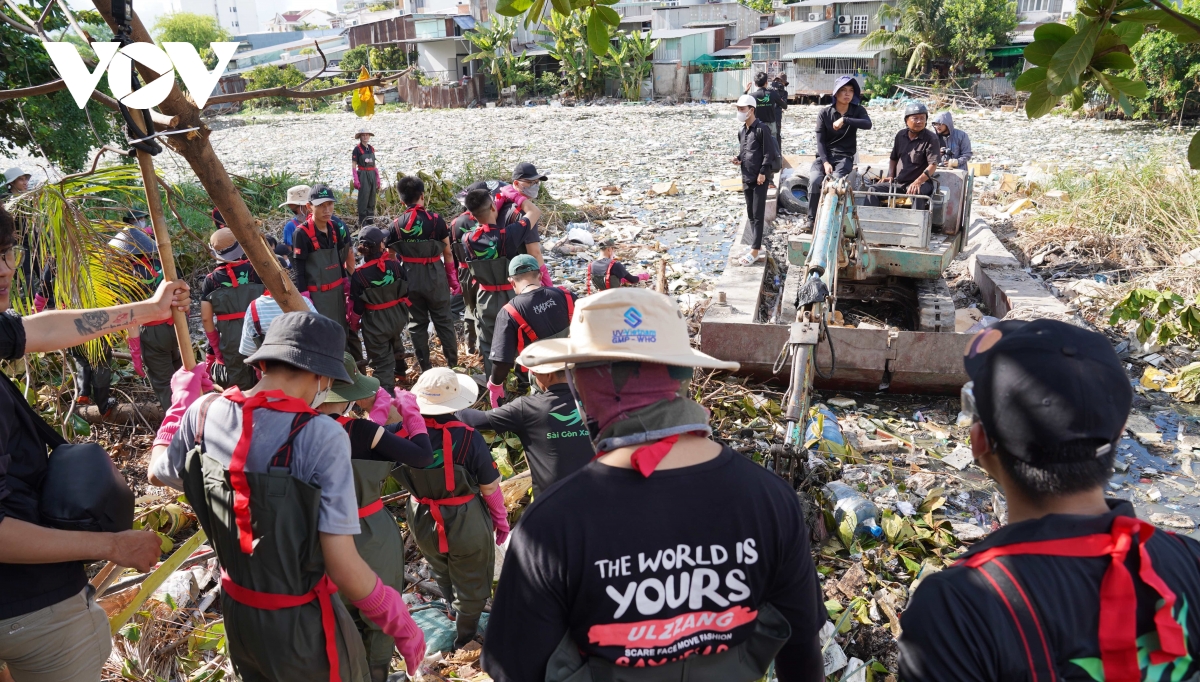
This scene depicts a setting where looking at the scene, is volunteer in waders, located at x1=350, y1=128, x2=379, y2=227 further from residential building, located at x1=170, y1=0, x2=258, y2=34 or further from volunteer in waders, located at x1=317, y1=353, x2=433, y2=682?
residential building, located at x1=170, y1=0, x2=258, y2=34

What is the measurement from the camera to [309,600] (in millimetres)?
2207

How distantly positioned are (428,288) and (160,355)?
1.89 m

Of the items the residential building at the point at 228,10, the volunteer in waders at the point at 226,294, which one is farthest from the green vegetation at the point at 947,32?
the residential building at the point at 228,10

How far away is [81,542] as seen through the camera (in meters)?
2.04

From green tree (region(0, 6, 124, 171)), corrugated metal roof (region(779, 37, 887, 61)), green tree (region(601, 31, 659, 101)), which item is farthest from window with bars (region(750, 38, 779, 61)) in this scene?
green tree (region(0, 6, 124, 171))

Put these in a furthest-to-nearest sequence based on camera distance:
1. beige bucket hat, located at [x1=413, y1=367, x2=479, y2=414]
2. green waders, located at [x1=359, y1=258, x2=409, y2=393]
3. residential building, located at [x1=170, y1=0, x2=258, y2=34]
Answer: residential building, located at [x1=170, y1=0, x2=258, y2=34] → green waders, located at [x1=359, y1=258, x2=409, y2=393] → beige bucket hat, located at [x1=413, y1=367, x2=479, y2=414]

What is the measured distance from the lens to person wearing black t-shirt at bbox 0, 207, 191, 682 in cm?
199

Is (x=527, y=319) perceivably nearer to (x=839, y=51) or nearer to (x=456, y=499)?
(x=456, y=499)

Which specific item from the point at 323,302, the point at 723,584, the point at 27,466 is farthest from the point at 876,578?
the point at 323,302

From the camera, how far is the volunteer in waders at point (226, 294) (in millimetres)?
5000

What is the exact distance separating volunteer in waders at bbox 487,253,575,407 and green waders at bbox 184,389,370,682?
205 centimetres

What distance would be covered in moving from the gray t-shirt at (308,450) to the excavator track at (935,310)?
556 centimetres

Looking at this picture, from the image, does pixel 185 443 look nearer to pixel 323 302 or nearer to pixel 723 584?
pixel 723 584

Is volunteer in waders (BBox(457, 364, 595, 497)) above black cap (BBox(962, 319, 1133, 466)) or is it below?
below
